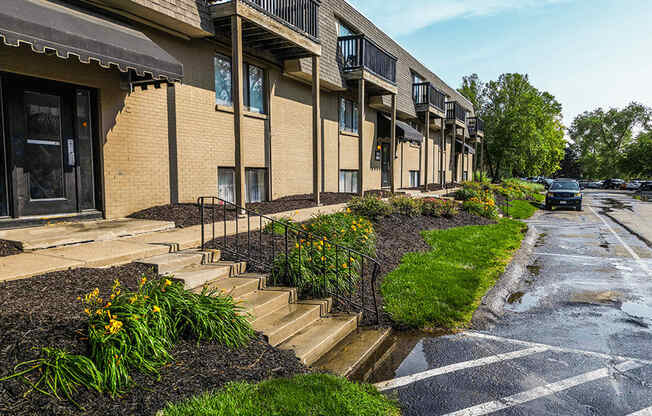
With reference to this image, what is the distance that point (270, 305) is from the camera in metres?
5.23

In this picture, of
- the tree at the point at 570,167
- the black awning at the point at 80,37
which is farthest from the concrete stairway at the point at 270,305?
the tree at the point at 570,167

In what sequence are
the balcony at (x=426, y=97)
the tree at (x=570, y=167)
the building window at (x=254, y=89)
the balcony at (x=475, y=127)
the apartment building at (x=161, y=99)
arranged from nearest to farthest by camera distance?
the apartment building at (x=161, y=99), the building window at (x=254, y=89), the balcony at (x=426, y=97), the balcony at (x=475, y=127), the tree at (x=570, y=167)

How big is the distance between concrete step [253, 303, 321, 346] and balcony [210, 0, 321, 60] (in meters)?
6.89

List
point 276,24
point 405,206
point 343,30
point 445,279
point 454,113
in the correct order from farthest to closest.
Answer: point 454,113, point 343,30, point 405,206, point 276,24, point 445,279

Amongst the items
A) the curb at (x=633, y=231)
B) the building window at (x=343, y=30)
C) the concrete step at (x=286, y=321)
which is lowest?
the curb at (x=633, y=231)

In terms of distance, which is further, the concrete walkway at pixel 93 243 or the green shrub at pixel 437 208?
the green shrub at pixel 437 208

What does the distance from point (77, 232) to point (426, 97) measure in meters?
22.0

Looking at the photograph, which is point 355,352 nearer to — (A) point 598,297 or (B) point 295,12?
(A) point 598,297

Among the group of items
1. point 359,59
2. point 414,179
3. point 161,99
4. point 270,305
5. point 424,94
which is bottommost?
point 270,305

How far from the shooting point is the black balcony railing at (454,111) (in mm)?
29453

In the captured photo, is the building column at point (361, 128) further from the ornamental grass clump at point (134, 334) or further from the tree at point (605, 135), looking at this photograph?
the tree at point (605, 135)

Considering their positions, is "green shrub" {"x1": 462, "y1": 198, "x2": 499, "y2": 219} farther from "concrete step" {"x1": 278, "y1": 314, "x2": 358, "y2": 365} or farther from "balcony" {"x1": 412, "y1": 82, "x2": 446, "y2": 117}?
"concrete step" {"x1": 278, "y1": 314, "x2": 358, "y2": 365}

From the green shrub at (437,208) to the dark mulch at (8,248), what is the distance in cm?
1117

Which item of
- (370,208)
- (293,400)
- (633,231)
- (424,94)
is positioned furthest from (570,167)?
(293,400)
